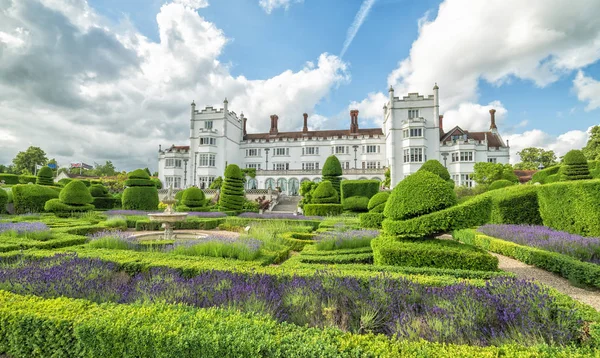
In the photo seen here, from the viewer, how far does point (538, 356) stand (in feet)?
7.65

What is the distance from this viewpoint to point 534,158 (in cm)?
4666

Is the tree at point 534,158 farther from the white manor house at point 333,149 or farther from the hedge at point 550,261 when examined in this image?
the hedge at point 550,261

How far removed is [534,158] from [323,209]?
44.7 meters

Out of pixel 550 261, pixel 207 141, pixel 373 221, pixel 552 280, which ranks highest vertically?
pixel 207 141

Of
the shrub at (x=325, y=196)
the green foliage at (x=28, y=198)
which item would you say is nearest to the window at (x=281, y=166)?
the shrub at (x=325, y=196)

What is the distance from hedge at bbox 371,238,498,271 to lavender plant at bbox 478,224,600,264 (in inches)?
131

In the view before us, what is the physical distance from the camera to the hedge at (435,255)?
19.1 ft

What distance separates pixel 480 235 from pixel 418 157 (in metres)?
28.4

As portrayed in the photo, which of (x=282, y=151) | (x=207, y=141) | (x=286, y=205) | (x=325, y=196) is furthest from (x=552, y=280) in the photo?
(x=207, y=141)

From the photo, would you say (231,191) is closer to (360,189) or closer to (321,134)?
(360,189)

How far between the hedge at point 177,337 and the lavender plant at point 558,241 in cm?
620

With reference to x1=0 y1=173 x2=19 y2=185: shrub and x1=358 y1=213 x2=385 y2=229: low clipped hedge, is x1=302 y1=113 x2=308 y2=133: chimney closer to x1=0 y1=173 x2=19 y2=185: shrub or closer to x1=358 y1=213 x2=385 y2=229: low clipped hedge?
x1=358 y1=213 x2=385 y2=229: low clipped hedge

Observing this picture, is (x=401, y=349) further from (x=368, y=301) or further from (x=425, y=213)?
(x=425, y=213)

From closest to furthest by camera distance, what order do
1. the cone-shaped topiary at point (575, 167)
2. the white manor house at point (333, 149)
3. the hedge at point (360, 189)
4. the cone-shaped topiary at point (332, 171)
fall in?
the cone-shaped topiary at point (575, 167) → the hedge at point (360, 189) → the cone-shaped topiary at point (332, 171) → the white manor house at point (333, 149)
